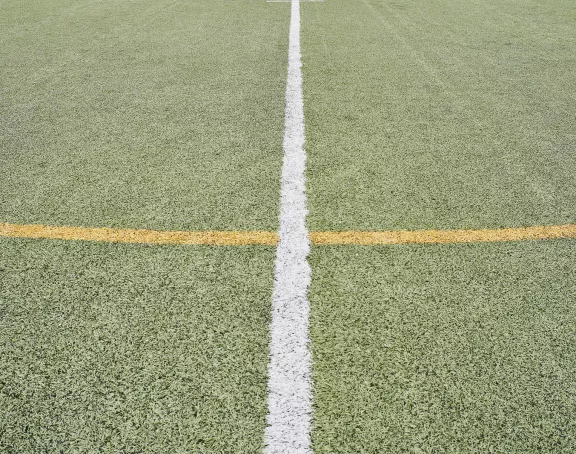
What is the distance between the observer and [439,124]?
3783 millimetres

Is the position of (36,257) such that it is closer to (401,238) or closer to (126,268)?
(126,268)

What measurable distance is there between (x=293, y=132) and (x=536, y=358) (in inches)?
89.0

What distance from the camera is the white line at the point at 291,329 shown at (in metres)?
1.57

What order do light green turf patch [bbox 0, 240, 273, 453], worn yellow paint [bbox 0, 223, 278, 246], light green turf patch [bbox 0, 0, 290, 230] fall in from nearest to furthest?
light green turf patch [bbox 0, 240, 273, 453], worn yellow paint [bbox 0, 223, 278, 246], light green turf patch [bbox 0, 0, 290, 230]

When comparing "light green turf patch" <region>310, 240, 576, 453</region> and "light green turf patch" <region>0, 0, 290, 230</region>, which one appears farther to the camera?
"light green turf patch" <region>0, 0, 290, 230</region>

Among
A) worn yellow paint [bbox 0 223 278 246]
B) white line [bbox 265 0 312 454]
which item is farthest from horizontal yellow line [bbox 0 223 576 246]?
white line [bbox 265 0 312 454]

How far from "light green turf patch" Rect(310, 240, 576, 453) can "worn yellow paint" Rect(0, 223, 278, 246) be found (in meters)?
0.34

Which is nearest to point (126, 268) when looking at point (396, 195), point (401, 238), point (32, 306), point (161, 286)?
point (161, 286)

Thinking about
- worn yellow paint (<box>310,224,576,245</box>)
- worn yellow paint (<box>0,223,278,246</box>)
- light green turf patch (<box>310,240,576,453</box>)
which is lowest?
light green turf patch (<box>310,240,576,453</box>)

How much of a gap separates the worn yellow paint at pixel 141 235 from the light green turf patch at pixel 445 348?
1.11 ft

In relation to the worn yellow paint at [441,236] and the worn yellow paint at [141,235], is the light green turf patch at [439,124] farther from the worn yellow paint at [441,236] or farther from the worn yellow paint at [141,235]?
the worn yellow paint at [141,235]

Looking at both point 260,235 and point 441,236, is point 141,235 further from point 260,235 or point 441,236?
point 441,236

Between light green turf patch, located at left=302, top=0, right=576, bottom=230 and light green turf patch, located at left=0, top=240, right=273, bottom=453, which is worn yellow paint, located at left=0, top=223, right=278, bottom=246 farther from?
light green turf patch, located at left=302, top=0, right=576, bottom=230

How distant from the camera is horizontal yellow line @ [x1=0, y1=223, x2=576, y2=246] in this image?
2449 mm
